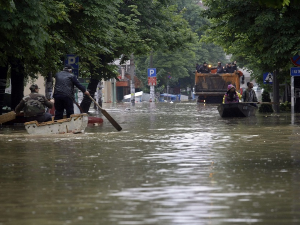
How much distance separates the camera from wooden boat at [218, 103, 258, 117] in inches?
1378

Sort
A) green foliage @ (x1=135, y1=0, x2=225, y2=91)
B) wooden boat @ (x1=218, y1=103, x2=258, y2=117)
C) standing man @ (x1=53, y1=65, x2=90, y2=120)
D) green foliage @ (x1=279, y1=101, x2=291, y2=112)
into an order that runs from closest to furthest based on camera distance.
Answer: standing man @ (x1=53, y1=65, x2=90, y2=120), wooden boat @ (x1=218, y1=103, x2=258, y2=117), green foliage @ (x1=279, y1=101, x2=291, y2=112), green foliage @ (x1=135, y1=0, x2=225, y2=91)

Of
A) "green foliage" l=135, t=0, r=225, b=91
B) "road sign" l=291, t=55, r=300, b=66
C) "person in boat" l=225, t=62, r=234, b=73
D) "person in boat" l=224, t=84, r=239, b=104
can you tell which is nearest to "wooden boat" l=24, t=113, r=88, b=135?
"road sign" l=291, t=55, r=300, b=66

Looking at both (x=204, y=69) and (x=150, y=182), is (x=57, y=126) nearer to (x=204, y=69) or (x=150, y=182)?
(x=150, y=182)

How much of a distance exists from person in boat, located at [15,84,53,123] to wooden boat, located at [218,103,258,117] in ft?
46.4

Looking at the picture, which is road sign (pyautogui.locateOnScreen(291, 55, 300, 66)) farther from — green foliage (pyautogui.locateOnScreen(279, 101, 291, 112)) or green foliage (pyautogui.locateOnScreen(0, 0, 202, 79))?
green foliage (pyautogui.locateOnScreen(279, 101, 291, 112))

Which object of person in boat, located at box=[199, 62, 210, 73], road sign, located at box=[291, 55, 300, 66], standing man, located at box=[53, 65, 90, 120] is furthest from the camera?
person in boat, located at box=[199, 62, 210, 73]

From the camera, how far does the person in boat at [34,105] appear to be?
21.8 meters

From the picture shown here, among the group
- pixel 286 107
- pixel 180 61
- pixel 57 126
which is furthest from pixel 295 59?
pixel 180 61

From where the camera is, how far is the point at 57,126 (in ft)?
70.3

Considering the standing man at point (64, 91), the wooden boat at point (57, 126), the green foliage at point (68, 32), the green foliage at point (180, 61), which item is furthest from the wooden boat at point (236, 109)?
the green foliage at point (180, 61)

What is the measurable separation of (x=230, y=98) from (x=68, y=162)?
23593mm

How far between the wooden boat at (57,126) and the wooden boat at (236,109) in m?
14.4

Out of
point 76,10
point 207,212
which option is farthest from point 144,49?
point 207,212

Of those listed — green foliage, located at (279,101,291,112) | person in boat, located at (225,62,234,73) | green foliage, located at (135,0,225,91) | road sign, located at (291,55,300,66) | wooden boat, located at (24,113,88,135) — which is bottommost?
green foliage, located at (279,101,291,112)
